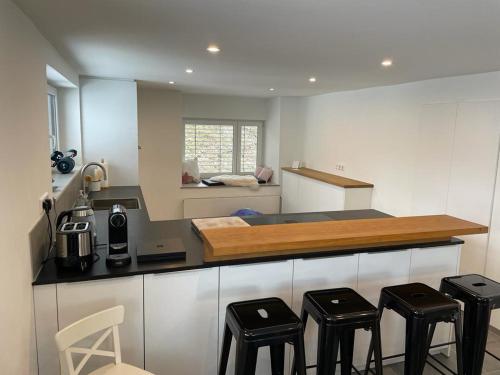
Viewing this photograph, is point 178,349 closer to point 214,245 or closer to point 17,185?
point 214,245

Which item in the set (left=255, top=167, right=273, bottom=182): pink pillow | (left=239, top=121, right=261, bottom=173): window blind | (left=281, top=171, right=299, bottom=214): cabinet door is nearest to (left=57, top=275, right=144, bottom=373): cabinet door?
(left=281, top=171, right=299, bottom=214): cabinet door

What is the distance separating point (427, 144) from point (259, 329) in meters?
3.01

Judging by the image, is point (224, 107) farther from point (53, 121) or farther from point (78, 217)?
point (78, 217)

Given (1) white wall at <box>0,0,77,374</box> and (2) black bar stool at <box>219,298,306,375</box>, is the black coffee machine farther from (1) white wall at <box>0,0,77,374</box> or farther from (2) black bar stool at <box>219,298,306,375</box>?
(2) black bar stool at <box>219,298,306,375</box>

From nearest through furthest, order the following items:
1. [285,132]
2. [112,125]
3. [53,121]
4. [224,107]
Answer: [53,121] < [112,125] < [285,132] < [224,107]

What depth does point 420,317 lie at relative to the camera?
75.1 inches

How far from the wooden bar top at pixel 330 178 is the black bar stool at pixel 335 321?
286cm

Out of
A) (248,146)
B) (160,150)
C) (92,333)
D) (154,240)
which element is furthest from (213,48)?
(248,146)

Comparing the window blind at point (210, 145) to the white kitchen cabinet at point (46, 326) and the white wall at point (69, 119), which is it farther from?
the white kitchen cabinet at point (46, 326)

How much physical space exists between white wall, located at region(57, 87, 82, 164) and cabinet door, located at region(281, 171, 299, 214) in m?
3.29

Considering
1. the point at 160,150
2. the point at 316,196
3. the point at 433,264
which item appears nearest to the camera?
the point at 433,264

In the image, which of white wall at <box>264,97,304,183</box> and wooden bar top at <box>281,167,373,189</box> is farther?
white wall at <box>264,97,304,183</box>

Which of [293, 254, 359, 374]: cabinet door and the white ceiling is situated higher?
the white ceiling

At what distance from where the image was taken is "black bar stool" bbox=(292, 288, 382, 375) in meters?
1.79
